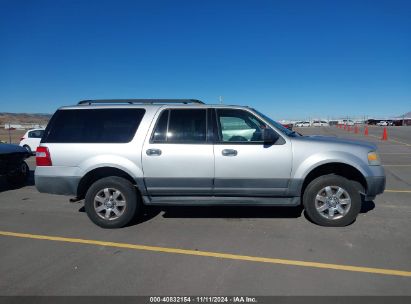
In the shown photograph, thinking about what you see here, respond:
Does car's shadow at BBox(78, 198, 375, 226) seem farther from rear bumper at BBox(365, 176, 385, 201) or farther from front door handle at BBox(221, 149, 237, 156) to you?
front door handle at BBox(221, 149, 237, 156)

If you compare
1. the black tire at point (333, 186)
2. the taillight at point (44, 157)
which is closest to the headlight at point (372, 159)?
the black tire at point (333, 186)

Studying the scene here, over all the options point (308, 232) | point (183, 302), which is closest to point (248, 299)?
point (183, 302)

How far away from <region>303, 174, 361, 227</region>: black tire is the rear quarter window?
283cm

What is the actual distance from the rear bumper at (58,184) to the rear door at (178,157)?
1147mm

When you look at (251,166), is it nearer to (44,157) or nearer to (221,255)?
(221,255)

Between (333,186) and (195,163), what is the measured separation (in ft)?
6.81

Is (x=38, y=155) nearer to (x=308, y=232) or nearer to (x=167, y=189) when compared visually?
(x=167, y=189)

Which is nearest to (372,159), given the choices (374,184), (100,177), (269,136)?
(374,184)

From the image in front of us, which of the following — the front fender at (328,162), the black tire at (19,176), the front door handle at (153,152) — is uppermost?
the front door handle at (153,152)

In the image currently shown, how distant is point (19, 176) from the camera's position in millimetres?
8648

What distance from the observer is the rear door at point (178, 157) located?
4.95 m

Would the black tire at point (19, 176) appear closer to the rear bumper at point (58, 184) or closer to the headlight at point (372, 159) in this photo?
the rear bumper at point (58, 184)

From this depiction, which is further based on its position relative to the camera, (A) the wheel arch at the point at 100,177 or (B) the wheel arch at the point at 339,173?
(A) the wheel arch at the point at 100,177

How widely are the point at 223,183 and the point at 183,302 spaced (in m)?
2.19
